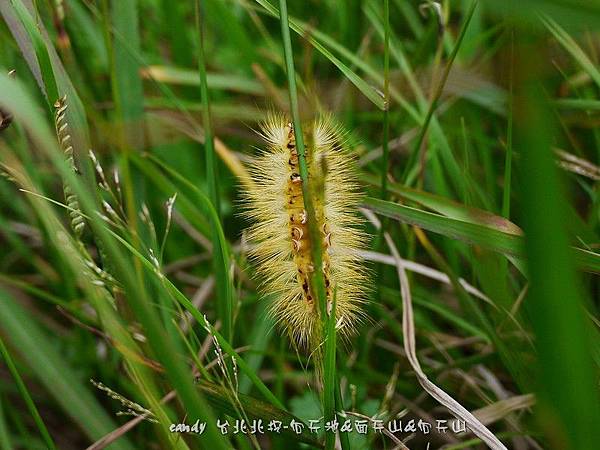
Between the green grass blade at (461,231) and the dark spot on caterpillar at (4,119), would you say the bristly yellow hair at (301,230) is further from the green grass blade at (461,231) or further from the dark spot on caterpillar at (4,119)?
the dark spot on caterpillar at (4,119)

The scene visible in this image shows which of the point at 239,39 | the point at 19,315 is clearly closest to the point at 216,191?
the point at 19,315

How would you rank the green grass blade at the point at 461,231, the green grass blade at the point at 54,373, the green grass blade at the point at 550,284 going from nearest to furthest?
the green grass blade at the point at 550,284 < the green grass blade at the point at 461,231 < the green grass blade at the point at 54,373

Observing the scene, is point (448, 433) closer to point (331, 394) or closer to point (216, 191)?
point (331, 394)

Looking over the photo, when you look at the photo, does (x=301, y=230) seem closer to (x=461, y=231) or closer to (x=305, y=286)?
(x=305, y=286)

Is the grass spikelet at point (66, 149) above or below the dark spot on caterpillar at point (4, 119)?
below

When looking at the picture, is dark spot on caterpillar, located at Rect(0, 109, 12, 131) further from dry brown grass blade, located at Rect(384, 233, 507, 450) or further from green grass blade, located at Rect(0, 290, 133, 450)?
dry brown grass blade, located at Rect(384, 233, 507, 450)

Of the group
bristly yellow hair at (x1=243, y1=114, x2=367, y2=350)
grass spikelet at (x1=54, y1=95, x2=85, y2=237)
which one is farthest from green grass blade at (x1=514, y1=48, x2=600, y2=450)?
grass spikelet at (x1=54, y1=95, x2=85, y2=237)

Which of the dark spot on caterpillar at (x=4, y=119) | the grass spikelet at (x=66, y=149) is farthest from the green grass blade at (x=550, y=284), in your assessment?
the dark spot on caterpillar at (x=4, y=119)

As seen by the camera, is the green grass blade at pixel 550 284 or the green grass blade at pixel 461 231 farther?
the green grass blade at pixel 461 231

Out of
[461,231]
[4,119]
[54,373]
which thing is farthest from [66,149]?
[461,231]

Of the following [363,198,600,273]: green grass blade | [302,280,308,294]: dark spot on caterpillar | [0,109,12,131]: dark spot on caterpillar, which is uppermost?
[0,109,12,131]: dark spot on caterpillar

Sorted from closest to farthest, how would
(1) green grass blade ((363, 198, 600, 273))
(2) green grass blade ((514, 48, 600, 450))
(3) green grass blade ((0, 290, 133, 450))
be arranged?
(2) green grass blade ((514, 48, 600, 450))
(1) green grass blade ((363, 198, 600, 273))
(3) green grass blade ((0, 290, 133, 450))
